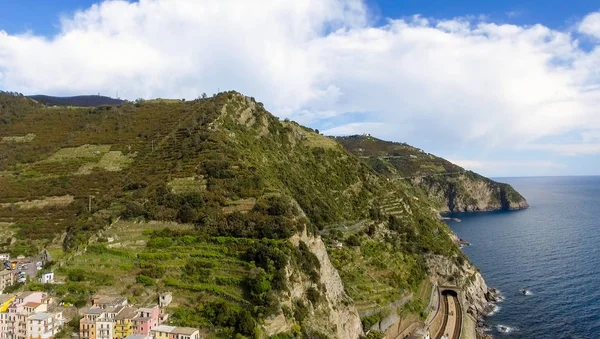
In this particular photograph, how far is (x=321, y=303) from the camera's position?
46.8m

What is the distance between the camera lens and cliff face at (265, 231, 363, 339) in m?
42.0

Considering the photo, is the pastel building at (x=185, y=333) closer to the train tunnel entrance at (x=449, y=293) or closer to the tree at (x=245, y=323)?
the tree at (x=245, y=323)

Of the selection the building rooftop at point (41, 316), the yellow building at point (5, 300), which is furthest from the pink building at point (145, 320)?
the yellow building at point (5, 300)

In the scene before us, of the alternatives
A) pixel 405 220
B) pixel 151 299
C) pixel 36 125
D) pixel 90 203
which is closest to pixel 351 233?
pixel 405 220

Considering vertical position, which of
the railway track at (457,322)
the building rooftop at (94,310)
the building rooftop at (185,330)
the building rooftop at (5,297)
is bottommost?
the railway track at (457,322)

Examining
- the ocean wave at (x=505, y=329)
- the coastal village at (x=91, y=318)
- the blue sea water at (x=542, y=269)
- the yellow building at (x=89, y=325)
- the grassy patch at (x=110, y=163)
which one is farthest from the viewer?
the grassy patch at (x=110, y=163)

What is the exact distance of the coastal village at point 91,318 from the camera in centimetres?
3825

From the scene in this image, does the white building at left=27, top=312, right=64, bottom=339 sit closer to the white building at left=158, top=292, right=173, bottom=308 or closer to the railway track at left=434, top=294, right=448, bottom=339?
the white building at left=158, top=292, right=173, bottom=308

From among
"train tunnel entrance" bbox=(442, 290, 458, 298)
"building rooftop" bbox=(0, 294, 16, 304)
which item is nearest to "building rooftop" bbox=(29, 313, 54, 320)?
"building rooftop" bbox=(0, 294, 16, 304)

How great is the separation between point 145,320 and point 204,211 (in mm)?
17353

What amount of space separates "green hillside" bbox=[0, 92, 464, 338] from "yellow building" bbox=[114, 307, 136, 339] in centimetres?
367

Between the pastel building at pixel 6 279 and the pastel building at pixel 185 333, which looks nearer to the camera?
the pastel building at pixel 185 333

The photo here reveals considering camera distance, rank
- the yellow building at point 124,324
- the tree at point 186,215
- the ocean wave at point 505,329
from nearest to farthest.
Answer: the yellow building at point 124,324, the tree at point 186,215, the ocean wave at point 505,329

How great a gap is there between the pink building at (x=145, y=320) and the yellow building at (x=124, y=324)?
460 mm
